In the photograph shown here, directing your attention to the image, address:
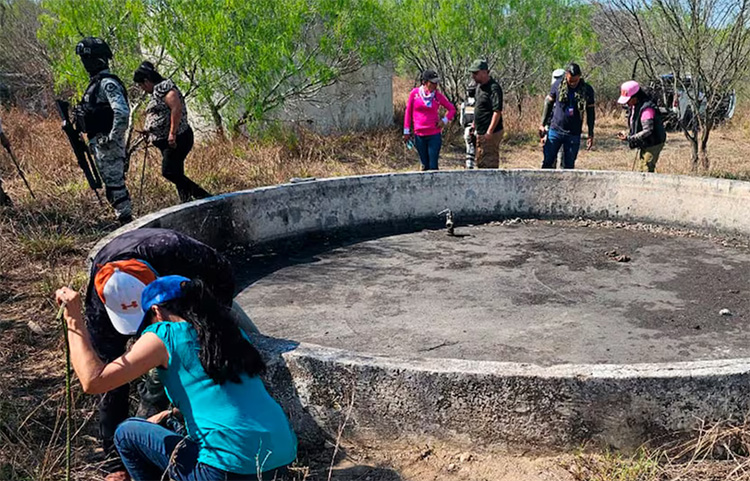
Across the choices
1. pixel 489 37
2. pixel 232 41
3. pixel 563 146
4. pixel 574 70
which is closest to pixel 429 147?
pixel 563 146

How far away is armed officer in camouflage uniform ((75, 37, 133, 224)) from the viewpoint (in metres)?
6.21

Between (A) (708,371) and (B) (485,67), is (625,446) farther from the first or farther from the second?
(B) (485,67)

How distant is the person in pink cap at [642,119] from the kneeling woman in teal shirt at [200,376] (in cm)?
612

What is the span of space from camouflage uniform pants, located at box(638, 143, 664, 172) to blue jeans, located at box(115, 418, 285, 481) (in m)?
6.75

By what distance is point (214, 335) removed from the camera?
258cm

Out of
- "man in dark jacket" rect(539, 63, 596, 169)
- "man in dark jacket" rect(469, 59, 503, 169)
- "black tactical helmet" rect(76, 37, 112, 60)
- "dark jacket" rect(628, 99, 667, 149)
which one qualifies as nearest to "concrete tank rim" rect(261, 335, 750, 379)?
"black tactical helmet" rect(76, 37, 112, 60)

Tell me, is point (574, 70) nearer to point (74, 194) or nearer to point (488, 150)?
point (488, 150)

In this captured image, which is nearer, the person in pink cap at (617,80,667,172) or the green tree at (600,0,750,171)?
the person in pink cap at (617,80,667,172)

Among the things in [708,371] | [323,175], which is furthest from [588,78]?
[708,371]

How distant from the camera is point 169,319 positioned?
2.65m

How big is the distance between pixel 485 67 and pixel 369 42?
4.98 meters

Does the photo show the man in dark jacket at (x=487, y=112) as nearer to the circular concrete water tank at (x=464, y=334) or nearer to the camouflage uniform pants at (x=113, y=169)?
the circular concrete water tank at (x=464, y=334)

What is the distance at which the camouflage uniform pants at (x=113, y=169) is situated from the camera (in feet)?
21.2

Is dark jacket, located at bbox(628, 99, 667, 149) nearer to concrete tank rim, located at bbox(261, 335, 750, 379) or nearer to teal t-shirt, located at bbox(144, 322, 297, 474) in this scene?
concrete tank rim, located at bbox(261, 335, 750, 379)
